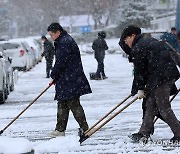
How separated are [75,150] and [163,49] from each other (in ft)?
5.70

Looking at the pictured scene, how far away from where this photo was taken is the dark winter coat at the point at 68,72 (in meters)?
7.94

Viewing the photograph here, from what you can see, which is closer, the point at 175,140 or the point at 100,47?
the point at 175,140

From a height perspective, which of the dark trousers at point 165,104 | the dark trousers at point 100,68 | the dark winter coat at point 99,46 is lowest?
the dark trousers at point 100,68

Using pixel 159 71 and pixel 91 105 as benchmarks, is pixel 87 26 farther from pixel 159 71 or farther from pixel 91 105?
pixel 159 71

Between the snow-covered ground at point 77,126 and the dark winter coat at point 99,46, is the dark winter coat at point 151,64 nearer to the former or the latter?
the snow-covered ground at point 77,126

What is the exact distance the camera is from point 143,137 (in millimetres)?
7406

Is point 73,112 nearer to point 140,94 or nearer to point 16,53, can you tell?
point 140,94

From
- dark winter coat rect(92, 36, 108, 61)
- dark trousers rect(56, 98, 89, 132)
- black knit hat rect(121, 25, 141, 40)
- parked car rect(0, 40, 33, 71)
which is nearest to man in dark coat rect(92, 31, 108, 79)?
dark winter coat rect(92, 36, 108, 61)

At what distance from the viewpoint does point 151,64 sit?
7.09m

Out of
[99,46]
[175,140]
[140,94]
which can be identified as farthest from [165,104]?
[99,46]

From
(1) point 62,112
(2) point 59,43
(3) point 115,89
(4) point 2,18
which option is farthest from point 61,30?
(4) point 2,18

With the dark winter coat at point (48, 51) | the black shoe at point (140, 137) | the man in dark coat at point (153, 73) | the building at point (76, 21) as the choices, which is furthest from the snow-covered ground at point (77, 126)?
the building at point (76, 21)

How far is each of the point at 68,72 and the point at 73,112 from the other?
595mm

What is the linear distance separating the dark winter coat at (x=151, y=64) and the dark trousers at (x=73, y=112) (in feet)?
3.92
